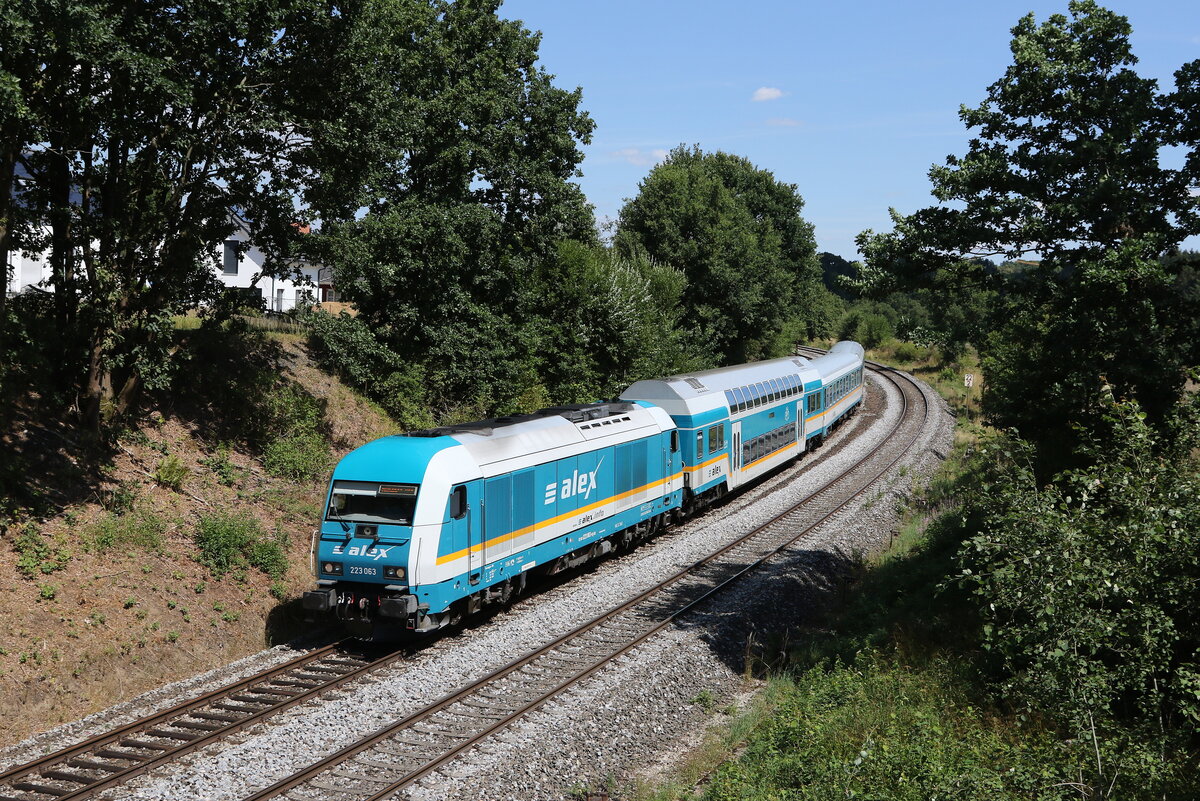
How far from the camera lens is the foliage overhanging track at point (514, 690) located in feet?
36.4

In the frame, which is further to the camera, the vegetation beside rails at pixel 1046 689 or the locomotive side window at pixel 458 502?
the locomotive side window at pixel 458 502

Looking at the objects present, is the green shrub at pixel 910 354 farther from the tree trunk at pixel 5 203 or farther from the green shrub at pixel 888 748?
the tree trunk at pixel 5 203

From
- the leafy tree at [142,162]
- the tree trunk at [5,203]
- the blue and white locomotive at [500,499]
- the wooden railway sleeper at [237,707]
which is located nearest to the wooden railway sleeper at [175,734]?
the wooden railway sleeper at [237,707]

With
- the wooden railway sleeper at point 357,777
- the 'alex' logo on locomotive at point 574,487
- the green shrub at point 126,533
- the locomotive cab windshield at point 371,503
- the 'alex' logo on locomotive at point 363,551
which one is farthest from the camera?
the 'alex' logo on locomotive at point 574,487

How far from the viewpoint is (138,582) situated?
15977 millimetres

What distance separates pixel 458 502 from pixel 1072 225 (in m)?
11.7

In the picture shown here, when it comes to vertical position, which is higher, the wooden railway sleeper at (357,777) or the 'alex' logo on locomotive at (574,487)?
the 'alex' logo on locomotive at (574,487)

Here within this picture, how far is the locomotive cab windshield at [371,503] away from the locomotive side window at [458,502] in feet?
2.25

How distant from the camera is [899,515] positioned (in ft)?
90.5

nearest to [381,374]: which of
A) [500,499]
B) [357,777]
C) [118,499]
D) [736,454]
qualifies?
[736,454]

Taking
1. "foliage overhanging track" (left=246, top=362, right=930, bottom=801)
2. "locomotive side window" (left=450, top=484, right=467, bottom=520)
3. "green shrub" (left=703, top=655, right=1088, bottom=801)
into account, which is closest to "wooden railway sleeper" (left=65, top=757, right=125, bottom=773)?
"foliage overhanging track" (left=246, top=362, right=930, bottom=801)

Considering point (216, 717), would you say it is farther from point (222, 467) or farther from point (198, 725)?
point (222, 467)

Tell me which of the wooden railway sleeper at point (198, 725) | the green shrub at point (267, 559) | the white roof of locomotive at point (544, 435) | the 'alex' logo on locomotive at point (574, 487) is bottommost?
the wooden railway sleeper at point (198, 725)

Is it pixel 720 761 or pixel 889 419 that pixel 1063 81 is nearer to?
pixel 720 761
